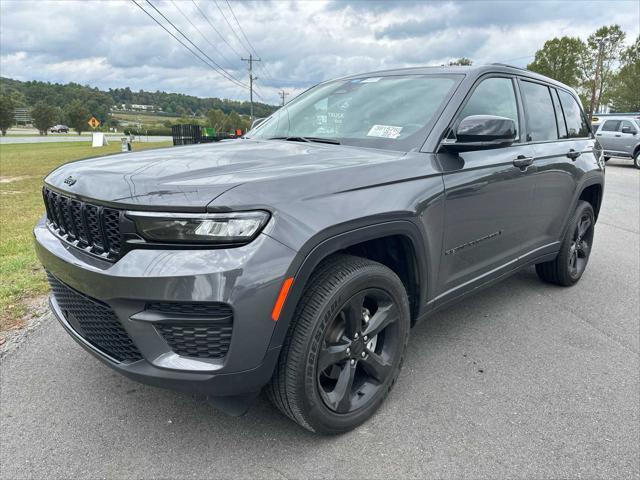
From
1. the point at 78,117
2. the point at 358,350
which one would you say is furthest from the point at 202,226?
the point at 78,117

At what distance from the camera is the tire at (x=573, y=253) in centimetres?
425

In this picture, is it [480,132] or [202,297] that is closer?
[202,297]

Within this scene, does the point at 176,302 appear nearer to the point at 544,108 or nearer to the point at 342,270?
the point at 342,270

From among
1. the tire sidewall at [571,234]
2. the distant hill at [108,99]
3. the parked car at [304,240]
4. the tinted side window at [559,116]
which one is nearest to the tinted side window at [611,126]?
the tire sidewall at [571,234]

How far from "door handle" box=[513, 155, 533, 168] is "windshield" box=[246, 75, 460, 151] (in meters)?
0.72

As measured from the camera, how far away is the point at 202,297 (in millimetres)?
1751

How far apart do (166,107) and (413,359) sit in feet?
279

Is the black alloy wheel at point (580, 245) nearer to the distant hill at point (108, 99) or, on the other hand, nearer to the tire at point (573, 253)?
the tire at point (573, 253)

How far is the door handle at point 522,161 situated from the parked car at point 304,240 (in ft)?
0.06

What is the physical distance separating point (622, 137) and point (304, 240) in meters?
20.5

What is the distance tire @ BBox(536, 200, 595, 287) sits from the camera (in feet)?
14.0

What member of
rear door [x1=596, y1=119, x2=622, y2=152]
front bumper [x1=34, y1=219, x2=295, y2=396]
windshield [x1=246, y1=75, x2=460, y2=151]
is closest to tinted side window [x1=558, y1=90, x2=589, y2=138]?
windshield [x1=246, y1=75, x2=460, y2=151]

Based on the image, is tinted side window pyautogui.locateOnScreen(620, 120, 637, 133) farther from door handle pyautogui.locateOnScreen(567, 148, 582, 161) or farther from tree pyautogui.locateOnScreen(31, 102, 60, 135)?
tree pyautogui.locateOnScreen(31, 102, 60, 135)

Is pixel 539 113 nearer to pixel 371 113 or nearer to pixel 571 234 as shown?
pixel 571 234
